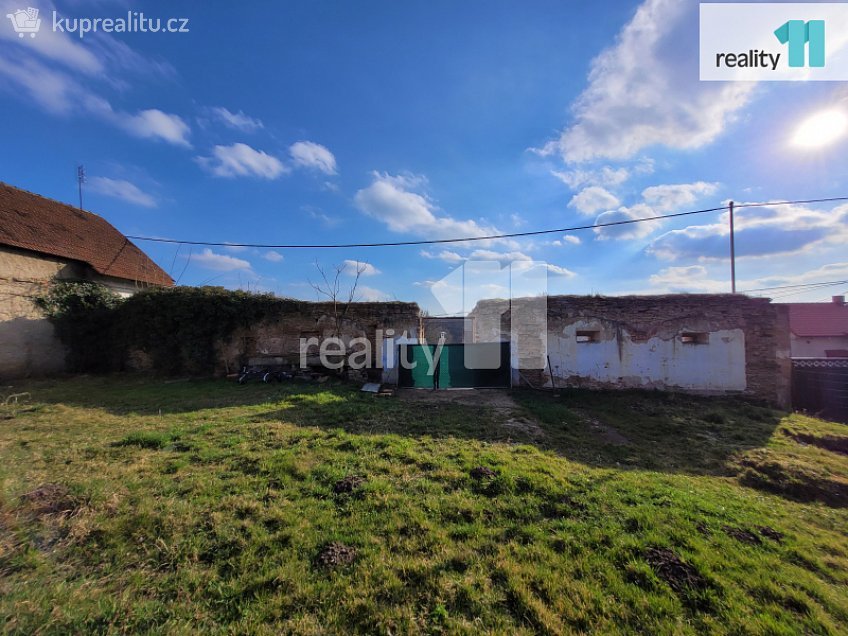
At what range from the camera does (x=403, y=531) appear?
8.45 ft

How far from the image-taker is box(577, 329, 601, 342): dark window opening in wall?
8602 mm

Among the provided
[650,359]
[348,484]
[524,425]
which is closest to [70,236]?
[348,484]

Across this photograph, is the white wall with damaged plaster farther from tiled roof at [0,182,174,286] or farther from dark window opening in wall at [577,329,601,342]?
tiled roof at [0,182,174,286]

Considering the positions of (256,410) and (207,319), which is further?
(207,319)

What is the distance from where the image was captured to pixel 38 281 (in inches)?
362

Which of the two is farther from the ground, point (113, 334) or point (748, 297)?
point (748, 297)

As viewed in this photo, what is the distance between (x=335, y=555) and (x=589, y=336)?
8429 millimetres

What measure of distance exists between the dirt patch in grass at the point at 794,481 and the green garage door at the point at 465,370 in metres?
4.97

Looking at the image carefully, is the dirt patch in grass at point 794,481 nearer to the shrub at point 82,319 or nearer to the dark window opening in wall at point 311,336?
the dark window opening in wall at point 311,336

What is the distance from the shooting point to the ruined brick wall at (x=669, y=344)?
27.0 ft

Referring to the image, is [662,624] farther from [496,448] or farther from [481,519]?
[496,448]

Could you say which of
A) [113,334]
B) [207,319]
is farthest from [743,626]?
[113,334]

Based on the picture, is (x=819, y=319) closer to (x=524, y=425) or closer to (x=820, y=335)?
(x=820, y=335)

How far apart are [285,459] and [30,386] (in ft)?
28.9
